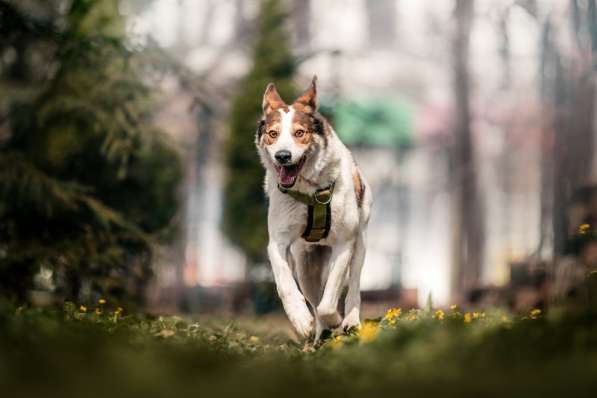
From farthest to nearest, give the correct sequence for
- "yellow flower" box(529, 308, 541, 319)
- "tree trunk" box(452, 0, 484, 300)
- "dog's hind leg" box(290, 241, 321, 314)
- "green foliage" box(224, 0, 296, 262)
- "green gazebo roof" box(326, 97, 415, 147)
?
"green gazebo roof" box(326, 97, 415, 147), "tree trunk" box(452, 0, 484, 300), "green foliage" box(224, 0, 296, 262), "dog's hind leg" box(290, 241, 321, 314), "yellow flower" box(529, 308, 541, 319)

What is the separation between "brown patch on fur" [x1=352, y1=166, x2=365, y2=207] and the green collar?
0.42 m

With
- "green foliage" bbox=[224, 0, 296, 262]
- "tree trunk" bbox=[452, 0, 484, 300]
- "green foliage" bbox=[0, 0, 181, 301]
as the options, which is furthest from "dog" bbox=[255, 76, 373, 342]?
"tree trunk" bbox=[452, 0, 484, 300]

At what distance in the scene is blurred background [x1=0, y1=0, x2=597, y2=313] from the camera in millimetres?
12938

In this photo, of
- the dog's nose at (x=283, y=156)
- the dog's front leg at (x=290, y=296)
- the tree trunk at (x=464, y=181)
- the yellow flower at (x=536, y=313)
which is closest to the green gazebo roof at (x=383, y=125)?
the tree trunk at (x=464, y=181)

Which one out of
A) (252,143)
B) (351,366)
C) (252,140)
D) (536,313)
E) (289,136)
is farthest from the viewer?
(252,140)

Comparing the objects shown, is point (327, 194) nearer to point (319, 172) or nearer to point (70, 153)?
point (319, 172)

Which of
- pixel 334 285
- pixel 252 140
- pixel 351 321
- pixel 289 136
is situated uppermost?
pixel 252 140

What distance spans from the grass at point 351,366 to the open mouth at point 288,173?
2.02m

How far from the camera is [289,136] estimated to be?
6.93 metres

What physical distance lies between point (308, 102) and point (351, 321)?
188 centimetres

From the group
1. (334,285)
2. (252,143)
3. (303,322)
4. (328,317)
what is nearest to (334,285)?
(334,285)

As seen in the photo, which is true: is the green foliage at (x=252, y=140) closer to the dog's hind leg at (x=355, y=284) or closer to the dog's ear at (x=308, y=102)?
the dog's hind leg at (x=355, y=284)

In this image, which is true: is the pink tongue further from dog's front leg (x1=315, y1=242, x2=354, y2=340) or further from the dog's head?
dog's front leg (x1=315, y1=242, x2=354, y2=340)

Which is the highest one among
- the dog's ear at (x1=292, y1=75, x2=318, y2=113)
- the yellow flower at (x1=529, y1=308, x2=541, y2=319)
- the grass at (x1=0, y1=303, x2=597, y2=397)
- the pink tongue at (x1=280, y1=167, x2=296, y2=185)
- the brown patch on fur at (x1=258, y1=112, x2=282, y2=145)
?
the dog's ear at (x1=292, y1=75, x2=318, y2=113)
